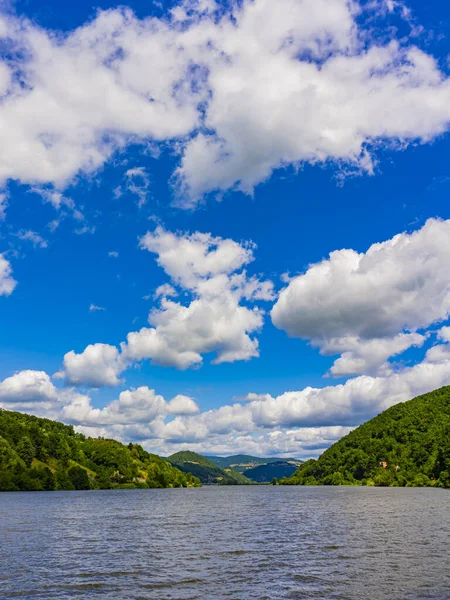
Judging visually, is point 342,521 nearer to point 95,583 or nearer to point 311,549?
point 311,549

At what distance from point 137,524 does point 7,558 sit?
39103mm

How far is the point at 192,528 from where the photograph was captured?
72812 mm

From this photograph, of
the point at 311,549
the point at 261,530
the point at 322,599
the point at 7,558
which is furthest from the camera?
the point at 261,530

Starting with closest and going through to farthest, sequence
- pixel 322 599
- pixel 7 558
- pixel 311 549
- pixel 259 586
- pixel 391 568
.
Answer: pixel 322 599 < pixel 259 586 < pixel 391 568 < pixel 7 558 < pixel 311 549

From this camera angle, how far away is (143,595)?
30.7 metres

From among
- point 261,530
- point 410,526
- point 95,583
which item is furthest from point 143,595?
point 410,526

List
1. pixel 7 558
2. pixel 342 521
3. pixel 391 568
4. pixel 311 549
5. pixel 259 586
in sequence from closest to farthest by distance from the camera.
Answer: pixel 259 586
pixel 391 568
pixel 7 558
pixel 311 549
pixel 342 521

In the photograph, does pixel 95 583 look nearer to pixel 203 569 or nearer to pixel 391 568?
pixel 203 569

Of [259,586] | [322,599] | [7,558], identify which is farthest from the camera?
[7,558]

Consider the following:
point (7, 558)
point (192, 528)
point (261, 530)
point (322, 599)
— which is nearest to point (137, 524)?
point (192, 528)

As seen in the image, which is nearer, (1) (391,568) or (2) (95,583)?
(2) (95,583)

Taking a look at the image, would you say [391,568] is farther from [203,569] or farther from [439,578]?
[203,569]

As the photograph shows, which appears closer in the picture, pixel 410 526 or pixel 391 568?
pixel 391 568

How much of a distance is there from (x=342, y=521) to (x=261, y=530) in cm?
1880
